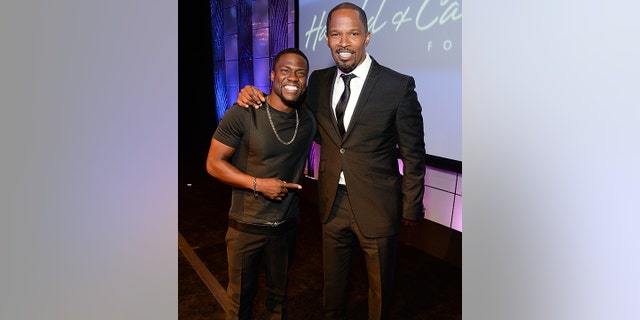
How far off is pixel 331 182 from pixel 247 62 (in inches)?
236

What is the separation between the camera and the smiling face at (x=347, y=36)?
1695 mm

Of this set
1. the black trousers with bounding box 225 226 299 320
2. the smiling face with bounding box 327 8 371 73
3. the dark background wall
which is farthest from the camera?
the dark background wall

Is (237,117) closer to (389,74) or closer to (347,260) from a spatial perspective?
(389,74)

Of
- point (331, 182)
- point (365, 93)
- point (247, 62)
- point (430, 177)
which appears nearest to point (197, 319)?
point (331, 182)

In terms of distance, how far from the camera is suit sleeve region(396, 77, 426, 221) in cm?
172

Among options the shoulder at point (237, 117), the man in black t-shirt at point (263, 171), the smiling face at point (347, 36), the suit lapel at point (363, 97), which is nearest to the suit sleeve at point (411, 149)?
the suit lapel at point (363, 97)

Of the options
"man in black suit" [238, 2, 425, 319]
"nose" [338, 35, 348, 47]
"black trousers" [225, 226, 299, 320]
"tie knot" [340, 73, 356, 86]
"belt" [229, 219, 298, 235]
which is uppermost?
"nose" [338, 35, 348, 47]

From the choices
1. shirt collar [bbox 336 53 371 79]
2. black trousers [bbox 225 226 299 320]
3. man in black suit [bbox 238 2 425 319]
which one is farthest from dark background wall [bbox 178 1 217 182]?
shirt collar [bbox 336 53 371 79]

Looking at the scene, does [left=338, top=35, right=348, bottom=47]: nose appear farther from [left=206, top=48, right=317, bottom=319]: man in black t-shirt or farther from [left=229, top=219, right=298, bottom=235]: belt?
[left=229, top=219, right=298, bottom=235]: belt

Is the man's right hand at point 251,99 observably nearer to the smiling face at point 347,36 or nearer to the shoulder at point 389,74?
the smiling face at point 347,36

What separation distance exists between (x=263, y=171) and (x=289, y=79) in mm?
410

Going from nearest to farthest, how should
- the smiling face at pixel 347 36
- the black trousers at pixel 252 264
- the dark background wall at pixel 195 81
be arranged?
the smiling face at pixel 347 36
the black trousers at pixel 252 264
the dark background wall at pixel 195 81
